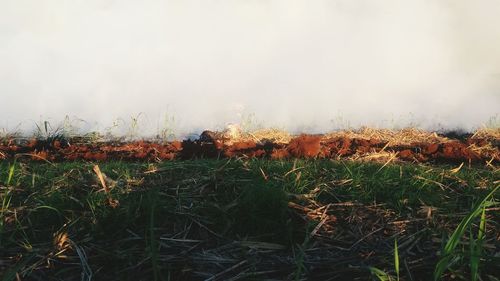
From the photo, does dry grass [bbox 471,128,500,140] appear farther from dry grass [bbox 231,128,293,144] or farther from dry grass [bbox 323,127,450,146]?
dry grass [bbox 231,128,293,144]

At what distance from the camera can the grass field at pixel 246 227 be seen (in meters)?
2.34

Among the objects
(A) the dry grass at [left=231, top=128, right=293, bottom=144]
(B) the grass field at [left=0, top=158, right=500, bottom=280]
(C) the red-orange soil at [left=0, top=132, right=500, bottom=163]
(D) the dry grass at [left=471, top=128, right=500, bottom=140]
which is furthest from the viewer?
(D) the dry grass at [left=471, top=128, right=500, bottom=140]

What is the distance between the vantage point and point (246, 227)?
2.75m

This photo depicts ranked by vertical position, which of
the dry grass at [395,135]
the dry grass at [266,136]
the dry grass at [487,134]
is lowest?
the dry grass at [266,136]

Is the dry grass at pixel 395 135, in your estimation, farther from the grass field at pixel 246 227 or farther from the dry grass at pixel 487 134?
the grass field at pixel 246 227

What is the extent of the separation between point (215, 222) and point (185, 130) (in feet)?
28.6

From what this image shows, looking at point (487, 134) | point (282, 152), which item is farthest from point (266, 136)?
point (487, 134)

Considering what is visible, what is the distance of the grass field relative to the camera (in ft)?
7.66

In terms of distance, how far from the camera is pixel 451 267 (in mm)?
2273

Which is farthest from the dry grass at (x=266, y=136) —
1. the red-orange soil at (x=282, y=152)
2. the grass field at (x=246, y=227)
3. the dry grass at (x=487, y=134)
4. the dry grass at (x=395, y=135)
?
the grass field at (x=246, y=227)

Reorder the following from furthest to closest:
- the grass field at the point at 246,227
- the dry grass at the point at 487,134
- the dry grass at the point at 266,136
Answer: the dry grass at the point at 487,134, the dry grass at the point at 266,136, the grass field at the point at 246,227

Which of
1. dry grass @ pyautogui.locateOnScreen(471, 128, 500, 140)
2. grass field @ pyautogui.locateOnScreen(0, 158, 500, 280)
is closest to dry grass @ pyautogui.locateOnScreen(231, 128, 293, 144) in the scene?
dry grass @ pyautogui.locateOnScreen(471, 128, 500, 140)

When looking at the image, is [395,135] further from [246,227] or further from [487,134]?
[246,227]

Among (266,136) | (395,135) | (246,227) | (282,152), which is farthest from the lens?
(395,135)
